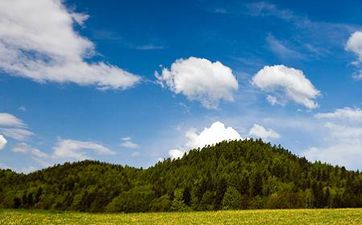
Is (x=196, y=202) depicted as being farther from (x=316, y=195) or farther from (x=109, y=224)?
(x=109, y=224)

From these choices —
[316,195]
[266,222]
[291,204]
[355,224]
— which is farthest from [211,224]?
[316,195]

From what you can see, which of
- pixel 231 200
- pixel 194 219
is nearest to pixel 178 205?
pixel 231 200

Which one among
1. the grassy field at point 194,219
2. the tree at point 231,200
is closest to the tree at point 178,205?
the tree at point 231,200

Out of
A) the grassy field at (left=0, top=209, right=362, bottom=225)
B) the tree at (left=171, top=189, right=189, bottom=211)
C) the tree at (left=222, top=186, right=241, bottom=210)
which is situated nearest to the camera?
the grassy field at (left=0, top=209, right=362, bottom=225)

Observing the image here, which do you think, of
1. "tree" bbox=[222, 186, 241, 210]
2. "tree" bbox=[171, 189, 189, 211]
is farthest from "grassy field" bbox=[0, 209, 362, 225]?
"tree" bbox=[171, 189, 189, 211]

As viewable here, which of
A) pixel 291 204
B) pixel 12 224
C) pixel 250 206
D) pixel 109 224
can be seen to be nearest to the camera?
pixel 12 224

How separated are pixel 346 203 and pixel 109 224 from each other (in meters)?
145

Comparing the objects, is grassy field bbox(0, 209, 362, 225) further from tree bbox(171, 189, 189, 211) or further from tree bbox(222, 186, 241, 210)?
tree bbox(171, 189, 189, 211)

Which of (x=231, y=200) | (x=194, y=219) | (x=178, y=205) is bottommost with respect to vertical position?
(x=194, y=219)

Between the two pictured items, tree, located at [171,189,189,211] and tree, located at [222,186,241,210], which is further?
tree, located at [171,189,189,211]

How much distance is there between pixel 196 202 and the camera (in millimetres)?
193125

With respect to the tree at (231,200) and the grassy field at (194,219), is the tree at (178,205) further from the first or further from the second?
the grassy field at (194,219)

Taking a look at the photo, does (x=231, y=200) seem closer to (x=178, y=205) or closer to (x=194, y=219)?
(x=178, y=205)

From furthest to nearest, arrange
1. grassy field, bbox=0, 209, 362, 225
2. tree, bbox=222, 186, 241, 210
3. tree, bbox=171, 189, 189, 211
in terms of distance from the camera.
Result: tree, bbox=171, 189, 189, 211
tree, bbox=222, 186, 241, 210
grassy field, bbox=0, 209, 362, 225
